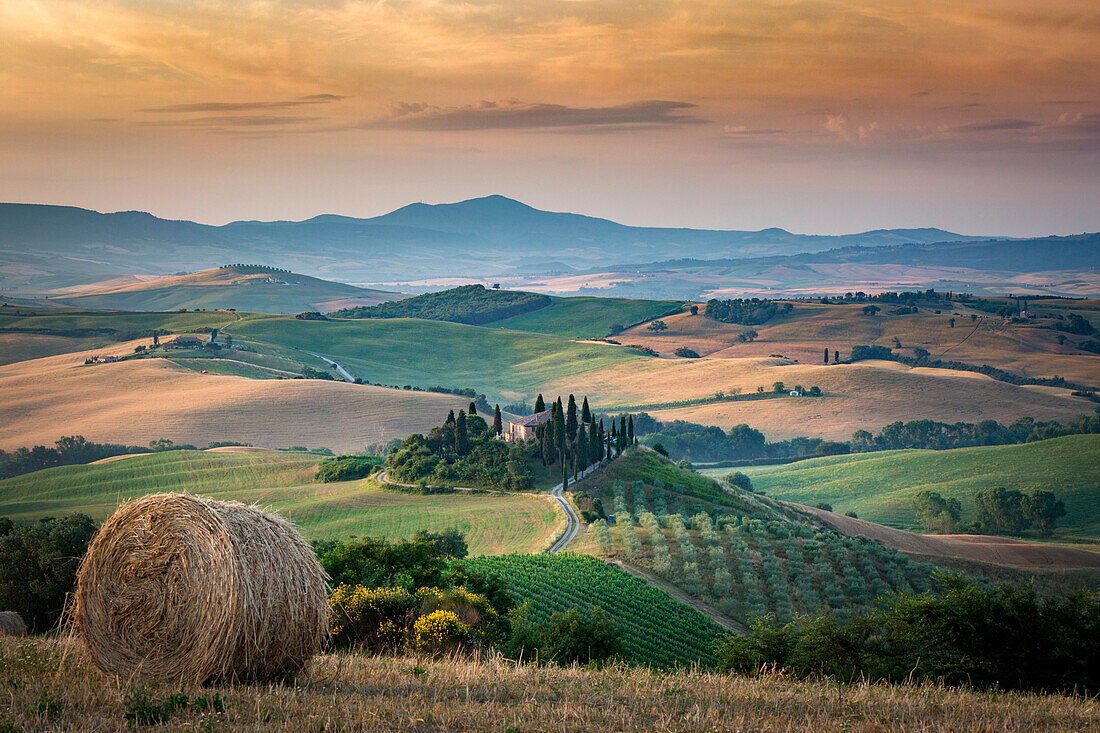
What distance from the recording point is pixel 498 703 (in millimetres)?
13469

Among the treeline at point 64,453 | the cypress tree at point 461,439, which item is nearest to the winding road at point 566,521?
the cypress tree at point 461,439

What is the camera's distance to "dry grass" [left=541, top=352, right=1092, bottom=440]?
165750 millimetres

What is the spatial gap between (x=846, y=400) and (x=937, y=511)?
6460cm

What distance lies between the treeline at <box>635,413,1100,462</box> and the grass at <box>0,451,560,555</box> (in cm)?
7338

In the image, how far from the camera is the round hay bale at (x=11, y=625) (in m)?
19.8

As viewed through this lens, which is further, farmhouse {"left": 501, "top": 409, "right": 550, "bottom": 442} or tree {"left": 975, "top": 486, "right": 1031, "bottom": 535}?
tree {"left": 975, "top": 486, "right": 1031, "bottom": 535}

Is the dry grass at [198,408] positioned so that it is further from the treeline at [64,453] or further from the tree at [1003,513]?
the tree at [1003,513]

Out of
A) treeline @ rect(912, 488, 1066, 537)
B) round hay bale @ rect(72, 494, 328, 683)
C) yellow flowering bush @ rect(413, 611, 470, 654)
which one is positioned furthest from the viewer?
treeline @ rect(912, 488, 1066, 537)

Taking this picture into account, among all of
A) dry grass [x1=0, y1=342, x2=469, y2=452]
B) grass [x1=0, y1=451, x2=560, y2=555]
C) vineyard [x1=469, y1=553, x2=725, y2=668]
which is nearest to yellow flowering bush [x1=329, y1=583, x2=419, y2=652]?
vineyard [x1=469, y1=553, x2=725, y2=668]

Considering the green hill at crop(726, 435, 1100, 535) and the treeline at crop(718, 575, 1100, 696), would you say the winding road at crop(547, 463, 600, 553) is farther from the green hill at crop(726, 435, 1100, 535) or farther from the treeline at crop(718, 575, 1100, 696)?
the green hill at crop(726, 435, 1100, 535)

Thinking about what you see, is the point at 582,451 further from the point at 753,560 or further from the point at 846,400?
the point at 846,400

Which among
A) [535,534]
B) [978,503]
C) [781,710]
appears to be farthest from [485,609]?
[978,503]

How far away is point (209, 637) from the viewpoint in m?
14.3

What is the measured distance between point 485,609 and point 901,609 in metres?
12.7
